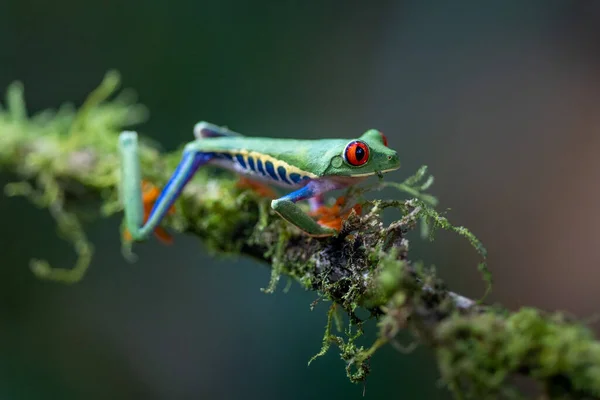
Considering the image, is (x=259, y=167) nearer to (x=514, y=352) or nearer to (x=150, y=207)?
(x=150, y=207)

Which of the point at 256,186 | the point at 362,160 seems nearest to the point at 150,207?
the point at 256,186

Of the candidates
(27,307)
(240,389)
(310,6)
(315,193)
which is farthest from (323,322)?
(310,6)

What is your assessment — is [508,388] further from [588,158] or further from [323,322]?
[588,158]

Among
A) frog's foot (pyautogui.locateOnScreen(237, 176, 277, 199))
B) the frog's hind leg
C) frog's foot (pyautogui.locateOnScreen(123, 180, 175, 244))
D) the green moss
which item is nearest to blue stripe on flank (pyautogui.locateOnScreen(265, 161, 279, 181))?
frog's foot (pyautogui.locateOnScreen(237, 176, 277, 199))

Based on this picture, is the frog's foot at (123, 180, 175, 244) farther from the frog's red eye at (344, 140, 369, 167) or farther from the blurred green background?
the blurred green background

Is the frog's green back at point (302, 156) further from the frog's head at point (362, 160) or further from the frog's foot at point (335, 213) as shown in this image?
the frog's foot at point (335, 213)

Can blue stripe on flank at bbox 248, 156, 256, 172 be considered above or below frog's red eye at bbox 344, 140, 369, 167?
below

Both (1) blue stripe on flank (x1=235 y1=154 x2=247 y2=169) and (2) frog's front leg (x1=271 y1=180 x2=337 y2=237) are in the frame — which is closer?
(2) frog's front leg (x1=271 y1=180 x2=337 y2=237)
